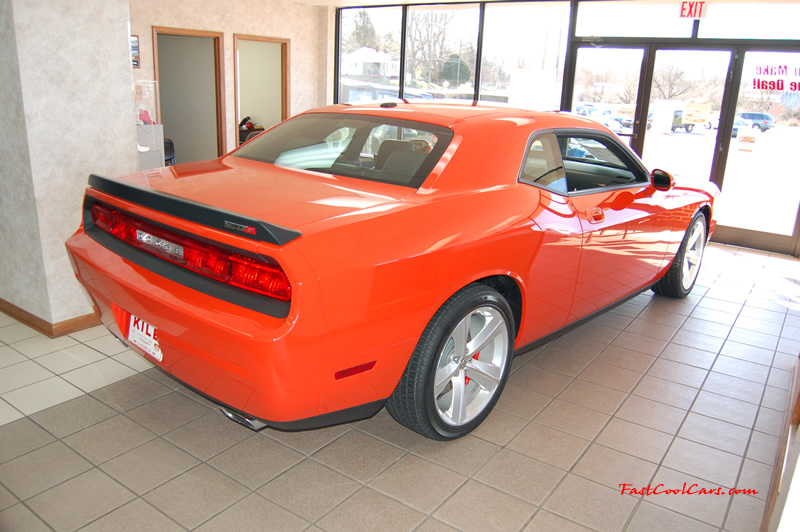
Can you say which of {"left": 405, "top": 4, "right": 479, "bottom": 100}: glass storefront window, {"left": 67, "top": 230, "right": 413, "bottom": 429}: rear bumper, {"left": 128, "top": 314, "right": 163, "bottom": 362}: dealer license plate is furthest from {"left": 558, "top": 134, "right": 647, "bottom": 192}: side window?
{"left": 405, "top": 4, "right": 479, "bottom": 100}: glass storefront window

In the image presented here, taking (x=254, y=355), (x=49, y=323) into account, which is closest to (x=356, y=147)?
(x=254, y=355)

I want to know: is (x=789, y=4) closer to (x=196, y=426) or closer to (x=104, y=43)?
(x=104, y=43)

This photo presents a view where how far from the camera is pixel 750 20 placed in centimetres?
689

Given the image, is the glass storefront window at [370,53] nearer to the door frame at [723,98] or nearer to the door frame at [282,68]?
the door frame at [282,68]

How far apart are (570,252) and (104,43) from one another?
304 centimetres

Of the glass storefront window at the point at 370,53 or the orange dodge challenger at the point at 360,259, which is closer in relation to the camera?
the orange dodge challenger at the point at 360,259

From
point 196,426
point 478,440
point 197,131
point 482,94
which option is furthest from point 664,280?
point 197,131

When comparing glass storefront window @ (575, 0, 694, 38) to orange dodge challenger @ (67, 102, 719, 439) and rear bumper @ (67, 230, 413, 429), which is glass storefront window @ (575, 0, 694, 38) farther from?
rear bumper @ (67, 230, 413, 429)

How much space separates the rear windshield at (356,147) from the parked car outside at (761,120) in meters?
5.81

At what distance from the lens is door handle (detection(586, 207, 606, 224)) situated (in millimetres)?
3253

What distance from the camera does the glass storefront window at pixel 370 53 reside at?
10070mm

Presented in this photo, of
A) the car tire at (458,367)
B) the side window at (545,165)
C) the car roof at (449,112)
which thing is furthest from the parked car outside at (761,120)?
the car tire at (458,367)

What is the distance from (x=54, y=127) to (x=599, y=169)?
349 cm

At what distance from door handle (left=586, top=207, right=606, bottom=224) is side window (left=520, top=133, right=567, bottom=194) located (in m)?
0.20
